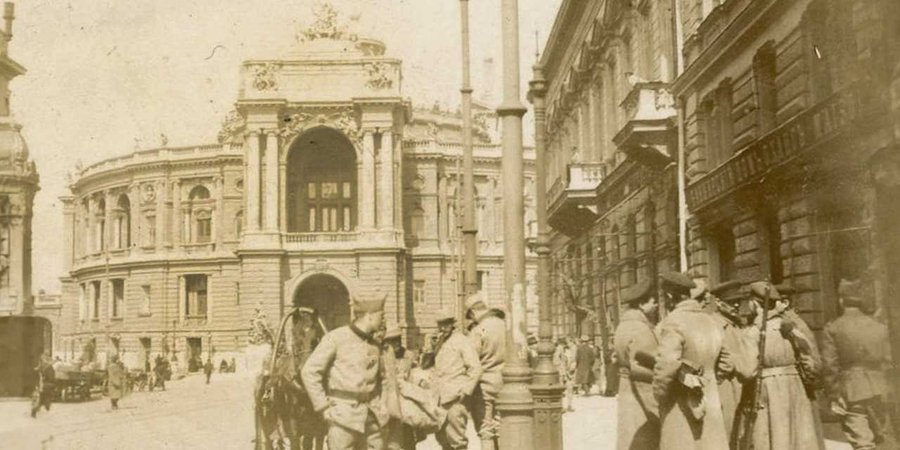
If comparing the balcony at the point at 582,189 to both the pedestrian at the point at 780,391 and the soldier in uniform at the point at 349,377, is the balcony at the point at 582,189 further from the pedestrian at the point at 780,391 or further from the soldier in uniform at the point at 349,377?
the soldier in uniform at the point at 349,377

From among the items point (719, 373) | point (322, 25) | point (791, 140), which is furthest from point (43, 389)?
point (322, 25)

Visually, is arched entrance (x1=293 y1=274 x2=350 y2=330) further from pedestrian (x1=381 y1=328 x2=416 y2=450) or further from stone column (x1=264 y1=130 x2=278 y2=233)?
pedestrian (x1=381 y1=328 x2=416 y2=450)

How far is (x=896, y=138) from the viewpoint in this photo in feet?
38.4

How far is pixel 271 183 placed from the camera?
52719 mm

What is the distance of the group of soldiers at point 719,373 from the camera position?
7070mm

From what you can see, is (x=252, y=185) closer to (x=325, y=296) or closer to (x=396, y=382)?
(x=325, y=296)

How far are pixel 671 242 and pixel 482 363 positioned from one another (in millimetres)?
12103

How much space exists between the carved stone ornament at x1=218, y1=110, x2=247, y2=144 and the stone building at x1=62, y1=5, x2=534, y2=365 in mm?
116

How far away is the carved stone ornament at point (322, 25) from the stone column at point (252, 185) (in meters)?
7.50

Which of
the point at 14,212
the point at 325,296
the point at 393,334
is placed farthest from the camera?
the point at 325,296

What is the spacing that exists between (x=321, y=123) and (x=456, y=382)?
43425 millimetres

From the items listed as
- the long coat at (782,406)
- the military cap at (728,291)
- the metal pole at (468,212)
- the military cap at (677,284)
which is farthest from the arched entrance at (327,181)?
the military cap at (677,284)

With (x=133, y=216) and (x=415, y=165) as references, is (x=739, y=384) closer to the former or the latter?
(x=133, y=216)

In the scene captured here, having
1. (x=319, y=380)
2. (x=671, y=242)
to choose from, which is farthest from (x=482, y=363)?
(x=671, y=242)
